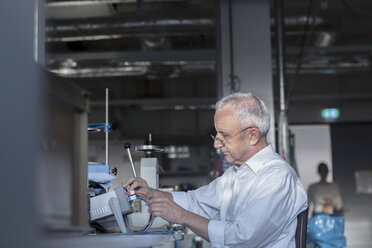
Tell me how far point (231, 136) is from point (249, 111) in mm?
115

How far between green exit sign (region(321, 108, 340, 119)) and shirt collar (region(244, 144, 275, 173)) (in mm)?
6849

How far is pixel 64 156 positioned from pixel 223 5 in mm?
3894

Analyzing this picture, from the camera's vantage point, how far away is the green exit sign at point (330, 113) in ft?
27.6

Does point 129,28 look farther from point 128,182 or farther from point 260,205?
point 260,205

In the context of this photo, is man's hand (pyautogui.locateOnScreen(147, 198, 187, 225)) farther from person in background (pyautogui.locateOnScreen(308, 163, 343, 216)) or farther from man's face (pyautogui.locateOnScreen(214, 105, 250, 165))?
person in background (pyautogui.locateOnScreen(308, 163, 343, 216))

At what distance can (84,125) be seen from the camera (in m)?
0.81

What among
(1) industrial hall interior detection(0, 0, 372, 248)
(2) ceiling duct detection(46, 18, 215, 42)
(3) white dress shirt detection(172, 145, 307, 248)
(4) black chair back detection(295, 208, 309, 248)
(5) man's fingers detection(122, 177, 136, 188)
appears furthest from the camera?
(2) ceiling duct detection(46, 18, 215, 42)

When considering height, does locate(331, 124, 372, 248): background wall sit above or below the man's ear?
below

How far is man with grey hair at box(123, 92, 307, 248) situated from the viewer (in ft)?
5.45

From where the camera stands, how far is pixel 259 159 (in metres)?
1.88

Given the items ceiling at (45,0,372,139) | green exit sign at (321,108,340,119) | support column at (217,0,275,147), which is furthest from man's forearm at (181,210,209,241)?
green exit sign at (321,108,340,119)

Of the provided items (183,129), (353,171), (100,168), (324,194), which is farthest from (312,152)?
(100,168)

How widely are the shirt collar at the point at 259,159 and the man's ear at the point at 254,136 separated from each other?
4 cm

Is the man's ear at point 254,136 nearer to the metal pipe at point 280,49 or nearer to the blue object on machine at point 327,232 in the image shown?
the blue object on machine at point 327,232
